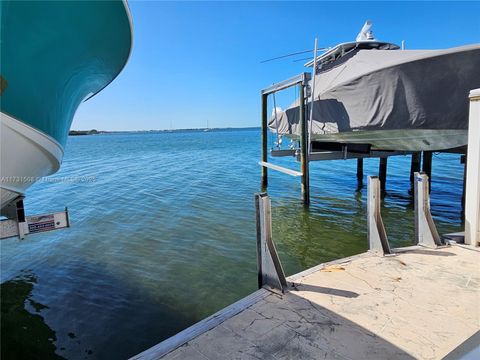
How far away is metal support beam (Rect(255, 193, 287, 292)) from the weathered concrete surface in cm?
23

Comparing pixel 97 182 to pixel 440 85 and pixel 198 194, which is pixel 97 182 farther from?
pixel 440 85

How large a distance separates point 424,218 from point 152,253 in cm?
513

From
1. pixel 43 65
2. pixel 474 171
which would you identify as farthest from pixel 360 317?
pixel 43 65

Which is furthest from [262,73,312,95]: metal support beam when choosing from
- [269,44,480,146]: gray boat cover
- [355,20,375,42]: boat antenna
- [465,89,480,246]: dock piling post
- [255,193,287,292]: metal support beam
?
[255,193,287,292]: metal support beam

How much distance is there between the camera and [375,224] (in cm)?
438

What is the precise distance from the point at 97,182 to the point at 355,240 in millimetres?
13242

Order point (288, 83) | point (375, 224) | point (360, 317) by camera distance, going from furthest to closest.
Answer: point (288, 83) < point (375, 224) < point (360, 317)

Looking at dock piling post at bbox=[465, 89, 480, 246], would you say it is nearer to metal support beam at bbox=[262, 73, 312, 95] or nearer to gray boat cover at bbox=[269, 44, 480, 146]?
gray boat cover at bbox=[269, 44, 480, 146]

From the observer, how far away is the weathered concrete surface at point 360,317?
8.21 ft

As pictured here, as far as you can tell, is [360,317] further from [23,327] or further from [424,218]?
[23,327]

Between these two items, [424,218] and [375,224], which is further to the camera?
[424,218]

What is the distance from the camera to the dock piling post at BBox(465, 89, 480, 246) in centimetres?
412

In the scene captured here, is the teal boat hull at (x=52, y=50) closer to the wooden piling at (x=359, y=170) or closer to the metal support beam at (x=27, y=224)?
the metal support beam at (x=27, y=224)

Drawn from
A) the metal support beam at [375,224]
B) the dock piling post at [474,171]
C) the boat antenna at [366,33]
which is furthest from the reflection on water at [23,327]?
the boat antenna at [366,33]
